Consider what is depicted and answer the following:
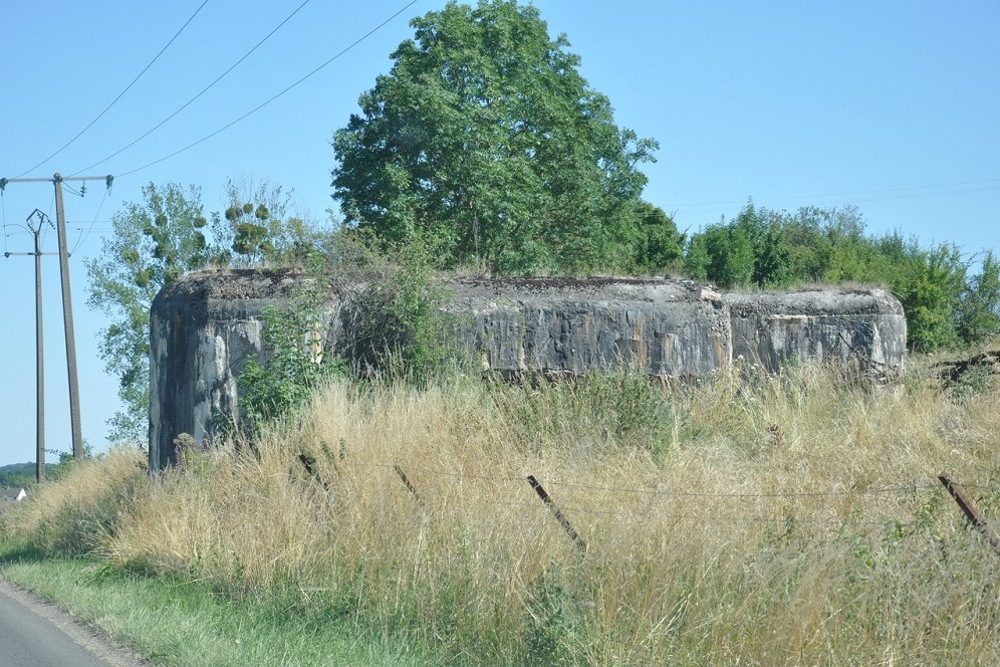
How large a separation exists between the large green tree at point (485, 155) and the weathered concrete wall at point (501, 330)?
12.0 metres

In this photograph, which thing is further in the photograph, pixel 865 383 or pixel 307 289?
pixel 865 383

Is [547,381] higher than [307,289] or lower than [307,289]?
lower

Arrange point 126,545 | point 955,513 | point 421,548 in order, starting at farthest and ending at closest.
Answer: point 126,545 < point 421,548 < point 955,513

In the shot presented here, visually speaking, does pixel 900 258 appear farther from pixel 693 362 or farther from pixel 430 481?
pixel 430 481

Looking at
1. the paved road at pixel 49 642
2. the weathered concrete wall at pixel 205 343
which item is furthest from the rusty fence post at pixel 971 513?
the weathered concrete wall at pixel 205 343

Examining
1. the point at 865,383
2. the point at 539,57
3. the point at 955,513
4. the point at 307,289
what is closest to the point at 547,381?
the point at 307,289

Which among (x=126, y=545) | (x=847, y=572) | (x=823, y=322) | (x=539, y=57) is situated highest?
(x=539, y=57)

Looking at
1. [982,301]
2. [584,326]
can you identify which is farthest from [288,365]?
[982,301]

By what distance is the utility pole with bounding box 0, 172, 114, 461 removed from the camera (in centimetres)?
3130

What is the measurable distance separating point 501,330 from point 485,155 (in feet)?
50.5

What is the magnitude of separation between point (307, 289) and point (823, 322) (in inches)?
333

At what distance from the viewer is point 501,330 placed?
1505 cm

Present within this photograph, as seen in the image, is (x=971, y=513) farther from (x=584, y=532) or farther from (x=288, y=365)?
(x=288, y=365)

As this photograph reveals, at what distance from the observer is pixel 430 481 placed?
398 inches
